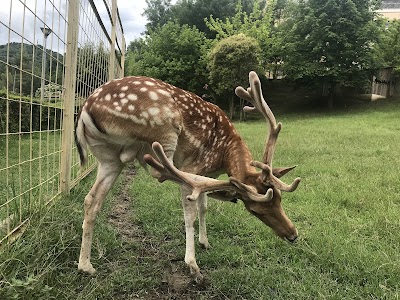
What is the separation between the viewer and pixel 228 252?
132 inches

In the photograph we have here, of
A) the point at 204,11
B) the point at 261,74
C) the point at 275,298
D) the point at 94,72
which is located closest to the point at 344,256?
the point at 275,298

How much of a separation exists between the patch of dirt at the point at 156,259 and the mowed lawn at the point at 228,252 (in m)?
0.01

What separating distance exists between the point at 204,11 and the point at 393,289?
100 feet

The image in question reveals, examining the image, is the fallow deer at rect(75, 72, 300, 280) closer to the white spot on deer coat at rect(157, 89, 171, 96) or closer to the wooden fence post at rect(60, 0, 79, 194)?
the white spot on deer coat at rect(157, 89, 171, 96)

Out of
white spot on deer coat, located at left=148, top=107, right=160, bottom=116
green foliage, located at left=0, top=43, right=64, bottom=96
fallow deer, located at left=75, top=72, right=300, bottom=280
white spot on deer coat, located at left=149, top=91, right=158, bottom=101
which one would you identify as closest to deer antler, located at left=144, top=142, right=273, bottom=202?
fallow deer, located at left=75, top=72, right=300, bottom=280

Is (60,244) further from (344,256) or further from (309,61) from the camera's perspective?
(309,61)

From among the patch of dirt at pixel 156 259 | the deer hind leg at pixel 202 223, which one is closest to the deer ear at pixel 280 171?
the deer hind leg at pixel 202 223

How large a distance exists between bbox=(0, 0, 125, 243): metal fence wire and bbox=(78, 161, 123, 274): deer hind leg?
1.63 ft

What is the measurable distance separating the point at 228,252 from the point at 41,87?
216cm

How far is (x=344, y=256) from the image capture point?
311cm

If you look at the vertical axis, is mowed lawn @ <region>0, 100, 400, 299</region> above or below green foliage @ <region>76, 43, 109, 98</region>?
below

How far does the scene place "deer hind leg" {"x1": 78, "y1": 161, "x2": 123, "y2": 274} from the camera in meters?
2.92

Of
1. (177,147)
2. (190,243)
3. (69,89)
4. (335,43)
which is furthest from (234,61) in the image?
(190,243)

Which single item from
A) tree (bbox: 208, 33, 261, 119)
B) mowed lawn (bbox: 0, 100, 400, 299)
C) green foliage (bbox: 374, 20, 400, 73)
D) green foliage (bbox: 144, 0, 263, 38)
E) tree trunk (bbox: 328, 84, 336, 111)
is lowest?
mowed lawn (bbox: 0, 100, 400, 299)
